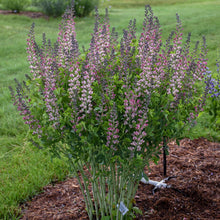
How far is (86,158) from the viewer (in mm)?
2869

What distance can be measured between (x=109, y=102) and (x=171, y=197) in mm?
1763

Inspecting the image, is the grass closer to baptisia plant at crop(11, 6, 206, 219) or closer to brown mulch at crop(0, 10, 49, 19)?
baptisia plant at crop(11, 6, 206, 219)

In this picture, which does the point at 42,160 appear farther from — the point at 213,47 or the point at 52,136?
the point at 213,47

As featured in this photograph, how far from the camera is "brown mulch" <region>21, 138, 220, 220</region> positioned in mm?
3535

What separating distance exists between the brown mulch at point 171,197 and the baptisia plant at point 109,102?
513 mm

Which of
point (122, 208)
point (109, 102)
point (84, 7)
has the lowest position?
point (122, 208)

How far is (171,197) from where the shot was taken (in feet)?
12.2

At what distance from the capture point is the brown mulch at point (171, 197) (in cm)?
354

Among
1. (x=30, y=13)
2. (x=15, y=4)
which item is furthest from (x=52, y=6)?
(x=15, y=4)

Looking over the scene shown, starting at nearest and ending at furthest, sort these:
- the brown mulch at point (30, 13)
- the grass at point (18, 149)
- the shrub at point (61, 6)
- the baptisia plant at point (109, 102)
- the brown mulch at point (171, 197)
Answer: the baptisia plant at point (109, 102)
the brown mulch at point (171, 197)
the grass at point (18, 149)
the shrub at point (61, 6)
the brown mulch at point (30, 13)

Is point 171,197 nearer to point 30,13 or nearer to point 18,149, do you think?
point 18,149

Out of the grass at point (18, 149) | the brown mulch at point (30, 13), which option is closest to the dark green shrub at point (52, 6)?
the brown mulch at point (30, 13)

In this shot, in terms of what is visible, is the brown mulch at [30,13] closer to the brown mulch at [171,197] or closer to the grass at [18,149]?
the grass at [18,149]

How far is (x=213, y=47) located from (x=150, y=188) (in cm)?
793
